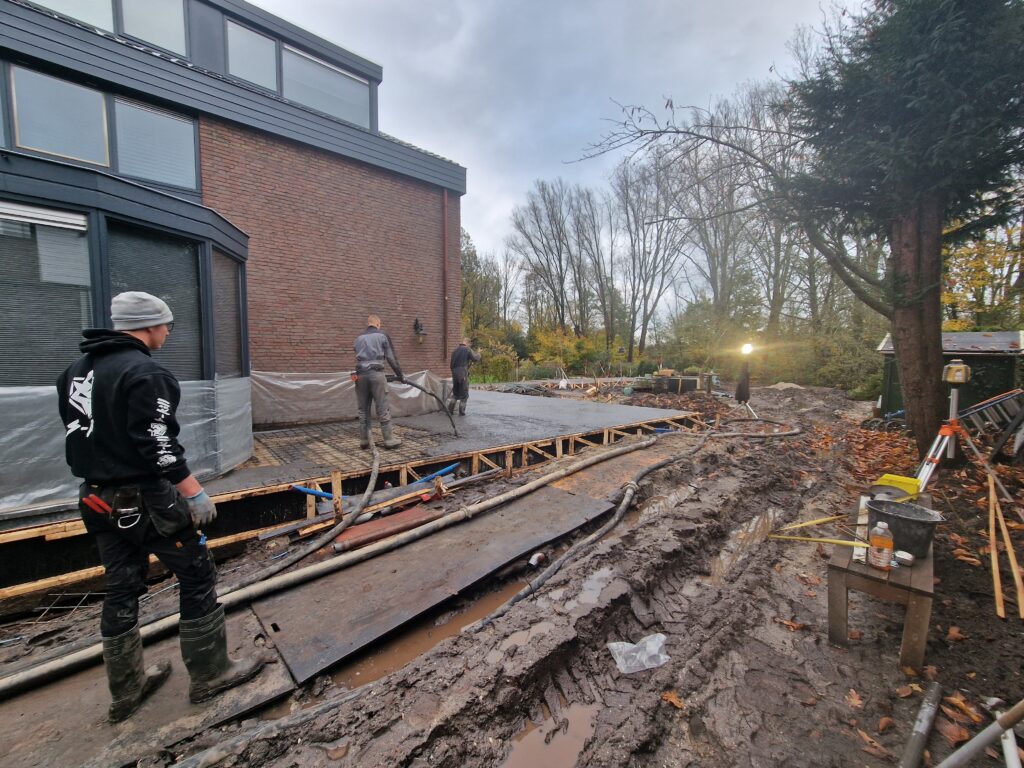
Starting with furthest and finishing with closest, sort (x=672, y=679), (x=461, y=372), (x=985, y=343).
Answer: (x=461, y=372) → (x=985, y=343) → (x=672, y=679)

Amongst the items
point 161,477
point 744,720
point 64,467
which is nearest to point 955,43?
point 744,720

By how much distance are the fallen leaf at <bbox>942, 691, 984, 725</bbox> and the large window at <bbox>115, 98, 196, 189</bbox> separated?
10.9m

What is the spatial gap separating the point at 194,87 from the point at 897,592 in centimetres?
1127

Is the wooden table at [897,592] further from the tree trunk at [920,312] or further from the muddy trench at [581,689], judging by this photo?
the tree trunk at [920,312]

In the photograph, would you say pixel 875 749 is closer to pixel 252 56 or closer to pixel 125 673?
pixel 125 673

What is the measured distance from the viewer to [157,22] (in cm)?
759

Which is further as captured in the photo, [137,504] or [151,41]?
[151,41]

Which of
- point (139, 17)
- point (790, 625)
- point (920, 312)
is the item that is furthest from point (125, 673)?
point (139, 17)

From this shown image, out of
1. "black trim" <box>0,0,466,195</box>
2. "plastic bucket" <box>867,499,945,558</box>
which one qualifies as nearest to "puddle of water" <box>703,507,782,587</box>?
"plastic bucket" <box>867,499,945,558</box>

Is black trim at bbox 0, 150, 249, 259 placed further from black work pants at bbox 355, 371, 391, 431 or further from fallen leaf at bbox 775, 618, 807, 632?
fallen leaf at bbox 775, 618, 807, 632

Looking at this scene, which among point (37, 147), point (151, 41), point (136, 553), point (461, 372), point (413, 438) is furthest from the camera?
point (461, 372)

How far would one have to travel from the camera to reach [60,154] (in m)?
6.26

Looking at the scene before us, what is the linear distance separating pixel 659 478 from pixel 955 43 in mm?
5673

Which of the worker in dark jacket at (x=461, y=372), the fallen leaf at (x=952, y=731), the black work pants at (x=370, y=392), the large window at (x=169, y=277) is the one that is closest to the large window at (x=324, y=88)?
the worker in dark jacket at (x=461, y=372)
